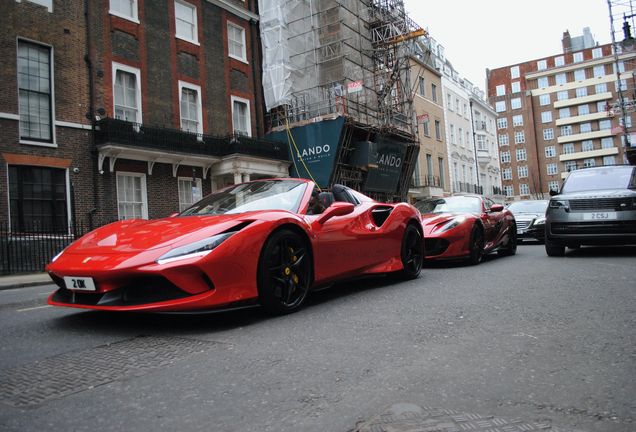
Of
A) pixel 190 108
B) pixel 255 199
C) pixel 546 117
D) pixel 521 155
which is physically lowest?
pixel 255 199

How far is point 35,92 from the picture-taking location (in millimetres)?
14586

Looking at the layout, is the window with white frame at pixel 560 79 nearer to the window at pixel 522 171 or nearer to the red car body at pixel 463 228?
the window at pixel 522 171

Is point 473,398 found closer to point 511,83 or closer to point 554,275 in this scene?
point 554,275

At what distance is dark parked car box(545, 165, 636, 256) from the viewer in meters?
8.59

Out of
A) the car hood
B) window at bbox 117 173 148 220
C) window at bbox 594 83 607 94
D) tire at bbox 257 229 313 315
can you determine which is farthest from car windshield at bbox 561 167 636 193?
window at bbox 594 83 607 94

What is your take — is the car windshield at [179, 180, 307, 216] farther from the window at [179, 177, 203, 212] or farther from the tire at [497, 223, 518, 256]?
the window at [179, 177, 203, 212]

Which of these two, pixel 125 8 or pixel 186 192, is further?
pixel 186 192

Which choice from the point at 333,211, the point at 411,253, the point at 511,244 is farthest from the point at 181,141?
the point at 333,211

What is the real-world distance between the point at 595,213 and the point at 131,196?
14.2 metres

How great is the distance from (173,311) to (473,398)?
2.12 m

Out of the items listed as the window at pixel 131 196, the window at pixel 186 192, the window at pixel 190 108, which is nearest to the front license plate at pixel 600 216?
the window at pixel 186 192

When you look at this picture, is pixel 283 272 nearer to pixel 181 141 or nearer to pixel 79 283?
pixel 79 283

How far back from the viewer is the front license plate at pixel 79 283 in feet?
11.6

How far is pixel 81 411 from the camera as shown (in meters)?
2.12
